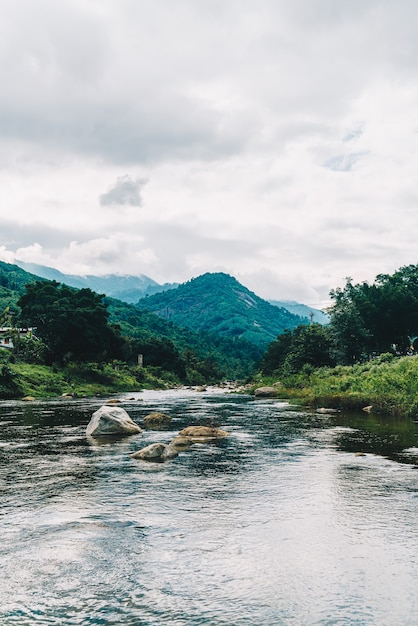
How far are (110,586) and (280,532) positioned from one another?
4.57 m

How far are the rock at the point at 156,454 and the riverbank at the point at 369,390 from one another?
758 inches

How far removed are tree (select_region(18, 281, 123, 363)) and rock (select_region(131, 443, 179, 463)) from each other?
2585 inches

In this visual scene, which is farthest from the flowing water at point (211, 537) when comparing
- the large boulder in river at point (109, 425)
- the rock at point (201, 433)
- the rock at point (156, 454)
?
the large boulder in river at point (109, 425)

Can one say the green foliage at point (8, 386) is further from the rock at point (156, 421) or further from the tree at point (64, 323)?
the rock at point (156, 421)

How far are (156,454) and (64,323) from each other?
6642cm

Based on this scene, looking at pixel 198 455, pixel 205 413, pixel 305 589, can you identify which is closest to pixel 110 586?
pixel 305 589

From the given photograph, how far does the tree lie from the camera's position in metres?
84.8

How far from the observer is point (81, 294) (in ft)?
317

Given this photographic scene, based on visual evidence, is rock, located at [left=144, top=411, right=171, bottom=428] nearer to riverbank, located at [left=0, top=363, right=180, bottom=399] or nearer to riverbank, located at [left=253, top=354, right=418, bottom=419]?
riverbank, located at [left=253, top=354, right=418, bottom=419]

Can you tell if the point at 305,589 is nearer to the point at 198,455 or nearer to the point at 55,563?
the point at 55,563

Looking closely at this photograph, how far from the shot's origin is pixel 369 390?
1762 inches

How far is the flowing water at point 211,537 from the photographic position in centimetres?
886

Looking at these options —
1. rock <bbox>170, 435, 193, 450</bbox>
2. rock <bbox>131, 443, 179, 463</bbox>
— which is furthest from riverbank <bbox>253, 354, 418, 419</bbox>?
rock <bbox>131, 443, 179, 463</bbox>

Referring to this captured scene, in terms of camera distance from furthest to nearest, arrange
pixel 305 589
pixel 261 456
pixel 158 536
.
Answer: pixel 261 456, pixel 158 536, pixel 305 589
